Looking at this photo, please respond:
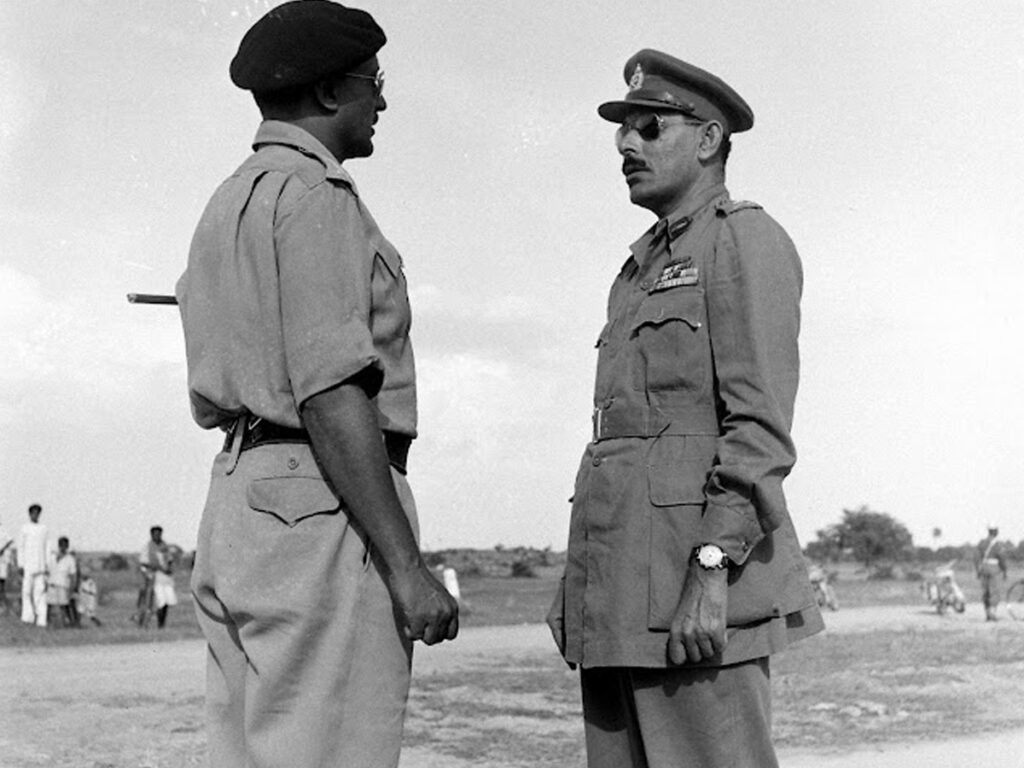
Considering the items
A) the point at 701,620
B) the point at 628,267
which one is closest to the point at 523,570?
the point at 628,267

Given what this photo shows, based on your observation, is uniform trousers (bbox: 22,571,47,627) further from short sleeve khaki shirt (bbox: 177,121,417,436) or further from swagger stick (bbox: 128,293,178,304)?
short sleeve khaki shirt (bbox: 177,121,417,436)

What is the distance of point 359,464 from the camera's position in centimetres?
234

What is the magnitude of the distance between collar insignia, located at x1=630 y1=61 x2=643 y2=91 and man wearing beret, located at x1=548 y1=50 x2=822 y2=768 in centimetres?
2

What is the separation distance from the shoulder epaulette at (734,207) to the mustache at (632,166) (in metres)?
0.22

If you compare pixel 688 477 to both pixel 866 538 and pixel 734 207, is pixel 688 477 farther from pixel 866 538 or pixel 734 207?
pixel 866 538

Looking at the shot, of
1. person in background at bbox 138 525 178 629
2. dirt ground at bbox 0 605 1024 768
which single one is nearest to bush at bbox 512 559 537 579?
person in background at bbox 138 525 178 629

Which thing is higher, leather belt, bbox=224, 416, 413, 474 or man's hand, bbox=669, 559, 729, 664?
leather belt, bbox=224, 416, 413, 474

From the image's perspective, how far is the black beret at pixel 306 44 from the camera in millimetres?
2527

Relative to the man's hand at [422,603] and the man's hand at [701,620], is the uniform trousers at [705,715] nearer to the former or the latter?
the man's hand at [701,620]

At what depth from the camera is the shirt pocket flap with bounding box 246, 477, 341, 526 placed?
7.82 feet

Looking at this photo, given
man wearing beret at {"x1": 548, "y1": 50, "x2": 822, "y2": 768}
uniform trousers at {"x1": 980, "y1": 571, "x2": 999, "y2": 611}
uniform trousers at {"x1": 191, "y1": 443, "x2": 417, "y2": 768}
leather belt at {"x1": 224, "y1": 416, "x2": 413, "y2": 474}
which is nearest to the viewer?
uniform trousers at {"x1": 191, "y1": 443, "x2": 417, "y2": 768}

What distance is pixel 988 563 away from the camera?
1563 centimetres

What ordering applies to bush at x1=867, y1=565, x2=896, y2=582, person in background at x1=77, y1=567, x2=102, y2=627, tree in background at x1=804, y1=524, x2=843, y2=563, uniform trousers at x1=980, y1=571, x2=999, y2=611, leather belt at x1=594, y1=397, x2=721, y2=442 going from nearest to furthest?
leather belt at x1=594, y1=397, x2=721, y2=442 < person in background at x1=77, y1=567, x2=102, y2=627 < uniform trousers at x1=980, y1=571, x2=999, y2=611 < bush at x1=867, y1=565, x2=896, y2=582 < tree in background at x1=804, y1=524, x2=843, y2=563

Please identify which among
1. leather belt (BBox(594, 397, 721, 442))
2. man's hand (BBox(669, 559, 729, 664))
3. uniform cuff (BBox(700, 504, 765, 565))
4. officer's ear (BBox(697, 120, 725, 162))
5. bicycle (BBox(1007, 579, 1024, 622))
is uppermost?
officer's ear (BBox(697, 120, 725, 162))
